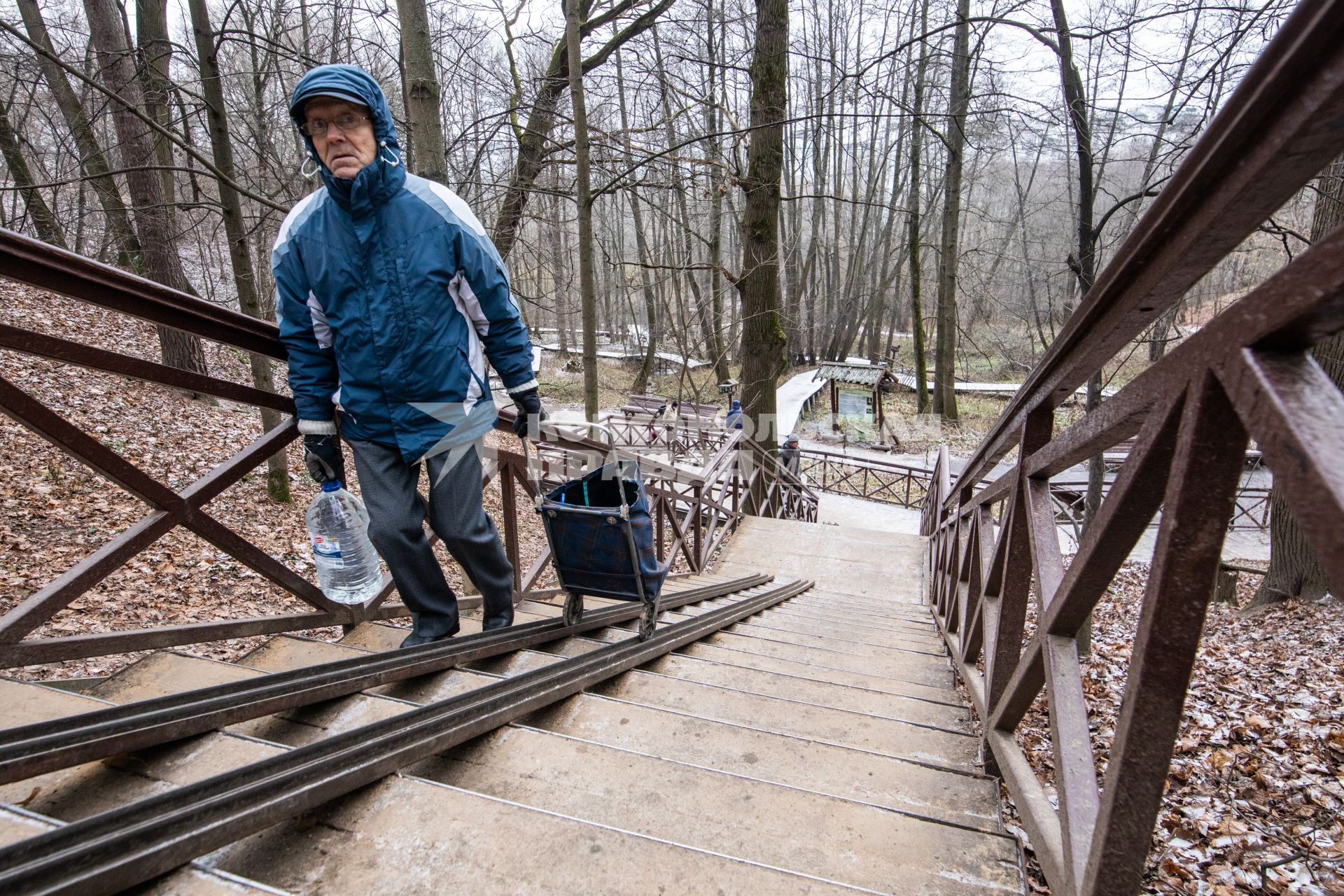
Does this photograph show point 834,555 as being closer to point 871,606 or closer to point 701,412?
point 871,606

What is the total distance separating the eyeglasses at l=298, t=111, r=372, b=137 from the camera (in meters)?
2.14

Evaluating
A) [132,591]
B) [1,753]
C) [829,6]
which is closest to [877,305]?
[829,6]

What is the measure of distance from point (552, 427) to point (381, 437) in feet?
2.59

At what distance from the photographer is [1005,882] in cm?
134

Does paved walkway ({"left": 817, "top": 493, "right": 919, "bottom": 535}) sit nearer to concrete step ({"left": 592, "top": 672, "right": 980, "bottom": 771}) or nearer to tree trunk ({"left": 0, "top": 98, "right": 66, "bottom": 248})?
concrete step ({"left": 592, "top": 672, "right": 980, "bottom": 771})

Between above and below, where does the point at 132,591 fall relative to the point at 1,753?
below

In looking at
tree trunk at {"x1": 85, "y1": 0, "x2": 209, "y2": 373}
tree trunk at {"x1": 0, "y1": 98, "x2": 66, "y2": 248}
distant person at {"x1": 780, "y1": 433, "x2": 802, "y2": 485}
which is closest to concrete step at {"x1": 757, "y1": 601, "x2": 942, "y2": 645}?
tree trunk at {"x1": 85, "y1": 0, "x2": 209, "y2": 373}

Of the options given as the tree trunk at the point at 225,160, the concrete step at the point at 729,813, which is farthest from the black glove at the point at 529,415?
the tree trunk at the point at 225,160

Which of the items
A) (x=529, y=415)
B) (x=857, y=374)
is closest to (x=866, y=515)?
(x=857, y=374)

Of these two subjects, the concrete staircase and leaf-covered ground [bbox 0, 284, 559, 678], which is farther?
leaf-covered ground [bbox 0, 284, 559, 678]

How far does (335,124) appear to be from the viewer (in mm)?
2143

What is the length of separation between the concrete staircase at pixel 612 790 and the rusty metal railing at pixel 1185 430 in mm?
303

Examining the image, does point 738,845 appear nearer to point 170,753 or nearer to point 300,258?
point 170,753

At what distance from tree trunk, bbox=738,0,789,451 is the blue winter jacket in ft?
21.6
